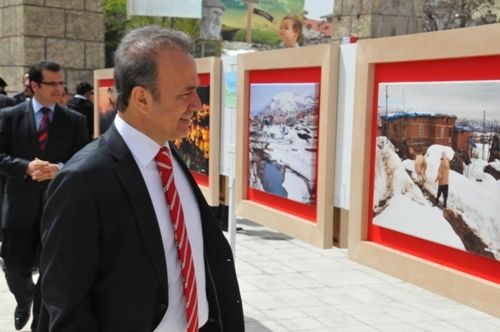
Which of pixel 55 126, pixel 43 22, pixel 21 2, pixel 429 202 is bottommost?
pixel 429 202

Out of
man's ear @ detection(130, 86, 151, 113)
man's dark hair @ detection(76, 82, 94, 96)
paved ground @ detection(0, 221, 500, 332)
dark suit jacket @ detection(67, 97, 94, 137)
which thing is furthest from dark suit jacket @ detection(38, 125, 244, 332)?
man's dark hair @ detection(76, 82, 94, 96)

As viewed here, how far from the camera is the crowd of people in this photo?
180cm

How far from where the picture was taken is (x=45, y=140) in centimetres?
451

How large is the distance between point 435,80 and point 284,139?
1.15 m

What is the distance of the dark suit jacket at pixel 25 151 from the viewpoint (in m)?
4.45

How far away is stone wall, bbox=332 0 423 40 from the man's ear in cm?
719

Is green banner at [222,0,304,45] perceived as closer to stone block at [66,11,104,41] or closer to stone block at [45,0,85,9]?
stone block at [66,11,104,41]

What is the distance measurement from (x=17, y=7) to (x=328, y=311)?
613 centimetres

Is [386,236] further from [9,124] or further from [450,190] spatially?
[9,124]

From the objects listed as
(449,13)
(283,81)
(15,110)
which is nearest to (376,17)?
(15,110)

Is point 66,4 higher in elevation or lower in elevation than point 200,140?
higher

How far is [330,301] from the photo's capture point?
5.61 m

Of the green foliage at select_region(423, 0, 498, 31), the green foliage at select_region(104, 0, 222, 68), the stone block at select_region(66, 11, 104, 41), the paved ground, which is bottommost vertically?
the paved ground

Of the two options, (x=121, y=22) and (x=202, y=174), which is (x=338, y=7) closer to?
(x=202, y=174)
